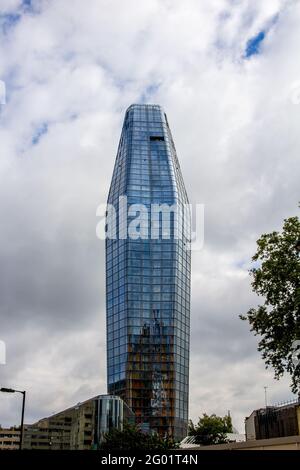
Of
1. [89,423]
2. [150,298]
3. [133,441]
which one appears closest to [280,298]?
[133,441]

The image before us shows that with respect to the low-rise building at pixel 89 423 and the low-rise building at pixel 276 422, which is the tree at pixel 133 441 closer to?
the low-rise building at pixel 276 422

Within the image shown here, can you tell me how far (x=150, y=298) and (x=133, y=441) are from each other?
7432 centimetres

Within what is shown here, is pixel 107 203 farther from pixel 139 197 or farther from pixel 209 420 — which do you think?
pixel 209 420

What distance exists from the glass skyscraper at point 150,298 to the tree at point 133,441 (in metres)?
66.7

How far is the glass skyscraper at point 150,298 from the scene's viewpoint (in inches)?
4990

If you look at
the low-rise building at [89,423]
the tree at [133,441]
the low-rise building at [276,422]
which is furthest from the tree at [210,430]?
the tree at [133,441]


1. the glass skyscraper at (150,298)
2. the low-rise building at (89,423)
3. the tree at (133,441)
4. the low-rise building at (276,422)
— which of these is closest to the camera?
the tree at (133,441)

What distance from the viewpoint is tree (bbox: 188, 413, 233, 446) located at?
99375 mm

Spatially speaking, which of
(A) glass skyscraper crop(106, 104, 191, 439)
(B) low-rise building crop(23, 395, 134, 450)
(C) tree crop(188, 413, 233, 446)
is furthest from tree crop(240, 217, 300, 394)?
(A) glass skyscraper crop(106, 104, 191, 439)

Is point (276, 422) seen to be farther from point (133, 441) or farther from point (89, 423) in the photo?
point (89, 423)

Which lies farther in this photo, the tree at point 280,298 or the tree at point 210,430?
the tree at point 210,430

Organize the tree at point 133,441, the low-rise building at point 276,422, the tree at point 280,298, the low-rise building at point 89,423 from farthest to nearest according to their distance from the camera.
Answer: the low-rise building at point 89,423, the low-rise building at point 276,422, the tree at point 133,441, the tree at point 280,298
